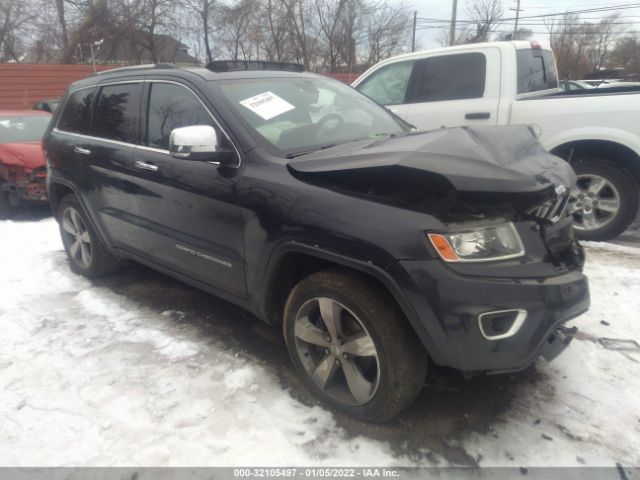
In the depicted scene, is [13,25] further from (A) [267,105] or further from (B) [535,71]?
(A) [267,105]

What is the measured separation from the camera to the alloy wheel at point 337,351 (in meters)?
2.33

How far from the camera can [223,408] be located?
258 centimetres

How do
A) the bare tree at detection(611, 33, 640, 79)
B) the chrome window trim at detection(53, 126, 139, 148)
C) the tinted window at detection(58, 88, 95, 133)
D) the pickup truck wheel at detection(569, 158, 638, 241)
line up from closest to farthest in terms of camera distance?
the chrome window trim at detection(53, 126, 139, 148)
the tinted window at detection(58, 88, 95, 133)
the pickup truck wheel at detection(569, 158, 638, 241)
the bare tree at detection(611, 33, 640, 79)

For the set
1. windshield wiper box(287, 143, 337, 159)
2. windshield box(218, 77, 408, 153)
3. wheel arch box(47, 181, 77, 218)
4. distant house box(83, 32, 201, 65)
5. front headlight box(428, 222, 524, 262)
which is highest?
distant house box(83, 32, 201, 65)

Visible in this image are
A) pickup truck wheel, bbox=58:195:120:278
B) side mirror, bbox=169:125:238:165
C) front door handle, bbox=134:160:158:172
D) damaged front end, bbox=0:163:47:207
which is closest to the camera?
side mirror, bbox=169:125:238:165

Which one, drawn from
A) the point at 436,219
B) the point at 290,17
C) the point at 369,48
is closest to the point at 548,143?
the point at 436,219

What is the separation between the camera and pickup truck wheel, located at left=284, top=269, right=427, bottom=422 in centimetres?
218

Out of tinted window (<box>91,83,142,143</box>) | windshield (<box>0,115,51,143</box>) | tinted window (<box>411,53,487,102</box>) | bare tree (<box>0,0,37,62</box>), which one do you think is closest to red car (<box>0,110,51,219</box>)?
windshield (<box>0,115,51,143</box>)

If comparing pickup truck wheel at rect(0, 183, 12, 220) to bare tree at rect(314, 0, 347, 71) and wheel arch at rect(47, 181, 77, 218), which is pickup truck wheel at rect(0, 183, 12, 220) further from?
bare tree at rect(314, 0, 347, 71)

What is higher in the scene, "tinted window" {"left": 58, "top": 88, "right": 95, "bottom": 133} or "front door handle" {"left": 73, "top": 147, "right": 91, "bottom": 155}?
"tinted window" {"left": 58, "top": 88, "right": 95, "bottom": 133}

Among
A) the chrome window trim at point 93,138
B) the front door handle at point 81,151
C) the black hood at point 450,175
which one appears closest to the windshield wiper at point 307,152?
the black hood at point 450,175

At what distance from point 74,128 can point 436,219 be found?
11.8ft

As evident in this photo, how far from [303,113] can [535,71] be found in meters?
3.72

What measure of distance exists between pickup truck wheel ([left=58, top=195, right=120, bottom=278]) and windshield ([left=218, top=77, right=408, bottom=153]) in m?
2.16
